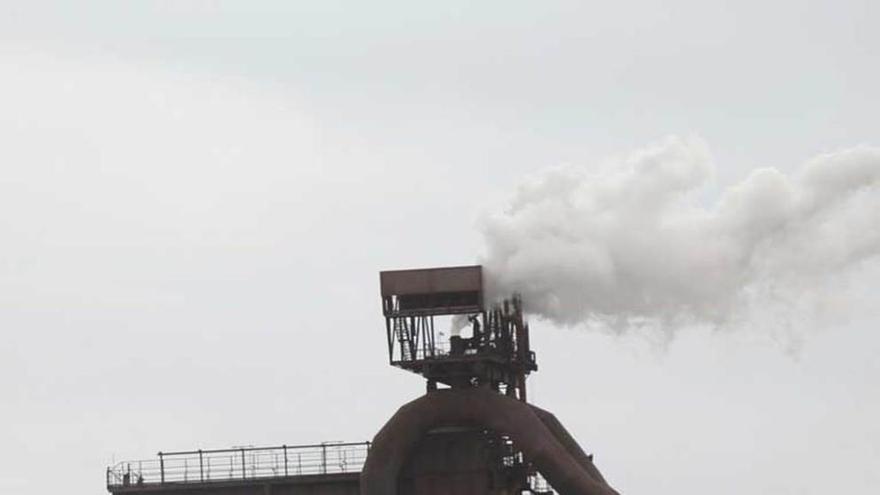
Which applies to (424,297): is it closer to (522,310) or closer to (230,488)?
(522,310)

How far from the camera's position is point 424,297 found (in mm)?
114875

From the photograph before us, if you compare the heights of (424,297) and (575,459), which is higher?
(424,297)

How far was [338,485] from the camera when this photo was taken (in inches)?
4756

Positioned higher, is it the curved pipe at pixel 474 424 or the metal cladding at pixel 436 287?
the metal cladding at pixel 436 287

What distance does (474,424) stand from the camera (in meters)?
115

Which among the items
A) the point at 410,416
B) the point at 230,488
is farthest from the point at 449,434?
the point at 230,488

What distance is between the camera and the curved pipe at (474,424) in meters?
113

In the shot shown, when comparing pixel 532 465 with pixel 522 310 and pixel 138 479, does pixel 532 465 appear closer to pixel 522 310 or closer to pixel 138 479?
pixel 522 310

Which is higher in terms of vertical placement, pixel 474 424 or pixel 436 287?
pixel 436 287

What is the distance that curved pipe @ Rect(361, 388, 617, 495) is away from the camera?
113 metres

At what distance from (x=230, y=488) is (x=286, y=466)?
9.75 ft

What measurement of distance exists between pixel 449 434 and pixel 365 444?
5.47m

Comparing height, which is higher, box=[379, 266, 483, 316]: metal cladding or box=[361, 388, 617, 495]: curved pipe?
box=[379, 266, 483, 316]: metal cladding

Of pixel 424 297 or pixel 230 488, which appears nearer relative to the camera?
pixel 424 297
